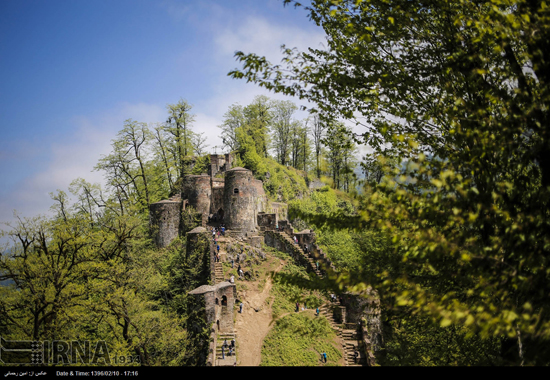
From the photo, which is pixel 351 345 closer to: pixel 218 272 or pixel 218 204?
pixel 218 272

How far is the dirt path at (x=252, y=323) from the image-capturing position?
16.2 metres

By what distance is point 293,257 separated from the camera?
2602 cm

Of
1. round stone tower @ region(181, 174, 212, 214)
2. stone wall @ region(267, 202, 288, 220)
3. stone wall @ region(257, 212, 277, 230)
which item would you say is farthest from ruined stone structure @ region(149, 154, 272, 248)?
stone wall @ region(267, 202, 288, 220)

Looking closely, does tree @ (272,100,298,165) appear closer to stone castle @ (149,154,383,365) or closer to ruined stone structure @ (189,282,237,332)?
stone castle @ (149,154,383,365)

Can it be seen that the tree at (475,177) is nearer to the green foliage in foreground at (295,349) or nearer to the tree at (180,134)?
the green foliage in foreground at (295,349)

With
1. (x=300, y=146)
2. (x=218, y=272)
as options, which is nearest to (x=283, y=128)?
(x=300, y=146)

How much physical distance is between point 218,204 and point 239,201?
3.97m

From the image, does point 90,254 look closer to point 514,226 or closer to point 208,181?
point 208,181

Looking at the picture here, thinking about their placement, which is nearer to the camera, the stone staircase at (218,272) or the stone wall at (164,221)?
the stone staircase at (218,272)

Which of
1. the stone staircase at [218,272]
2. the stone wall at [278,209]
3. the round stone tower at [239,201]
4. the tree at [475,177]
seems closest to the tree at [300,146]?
the stone wall at [278,209]

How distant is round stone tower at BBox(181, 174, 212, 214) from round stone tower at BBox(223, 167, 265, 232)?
287 centimetres

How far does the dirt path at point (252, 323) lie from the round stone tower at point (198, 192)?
35.5 ft
